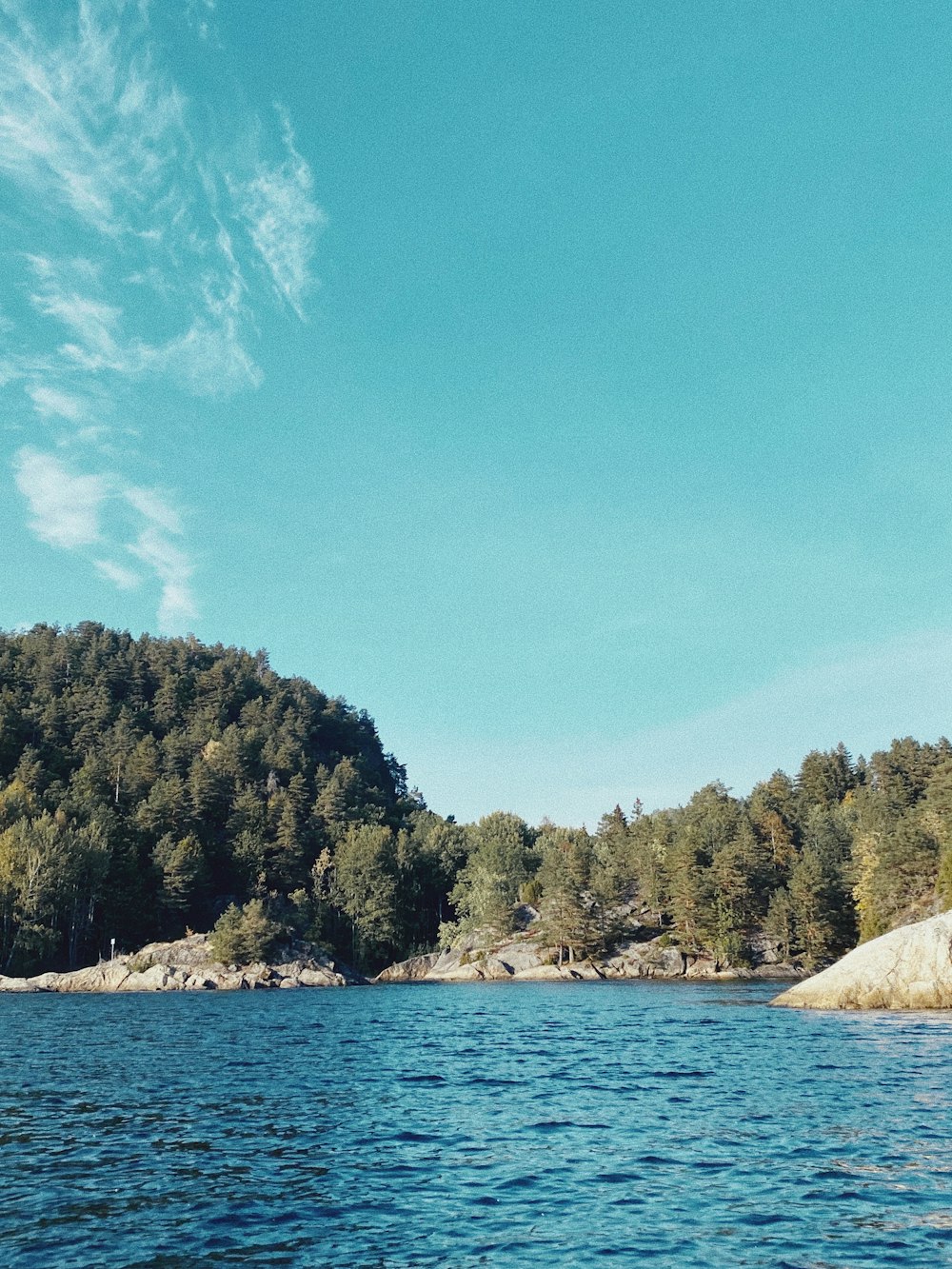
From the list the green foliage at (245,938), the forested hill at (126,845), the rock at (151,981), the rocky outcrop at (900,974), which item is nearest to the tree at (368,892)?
the forested hill at (126,845)

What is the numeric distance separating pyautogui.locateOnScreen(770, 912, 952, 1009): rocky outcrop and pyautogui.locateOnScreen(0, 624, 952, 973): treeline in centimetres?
3303

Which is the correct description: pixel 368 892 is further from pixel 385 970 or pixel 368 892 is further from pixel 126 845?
pixel 126 845

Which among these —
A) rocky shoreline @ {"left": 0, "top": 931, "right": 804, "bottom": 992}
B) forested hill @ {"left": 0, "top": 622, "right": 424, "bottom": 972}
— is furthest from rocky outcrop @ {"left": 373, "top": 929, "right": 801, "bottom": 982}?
forested hill @ {"left": 0, "top": 622, "right": 424, "bottom": 972}

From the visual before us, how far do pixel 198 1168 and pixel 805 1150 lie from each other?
14818 mm

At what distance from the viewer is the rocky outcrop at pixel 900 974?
186ft

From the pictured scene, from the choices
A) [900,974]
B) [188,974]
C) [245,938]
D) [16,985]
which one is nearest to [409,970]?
[245,938]

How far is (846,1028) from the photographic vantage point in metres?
49.5

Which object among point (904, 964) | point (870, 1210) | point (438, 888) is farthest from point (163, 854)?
point (870, 1210)

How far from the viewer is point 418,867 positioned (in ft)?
623

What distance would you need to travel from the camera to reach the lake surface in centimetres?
1670

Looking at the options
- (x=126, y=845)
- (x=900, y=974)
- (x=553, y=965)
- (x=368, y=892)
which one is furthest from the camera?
(x=368, y=892)

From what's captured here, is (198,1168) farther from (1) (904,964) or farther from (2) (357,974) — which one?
(2) (357,974)

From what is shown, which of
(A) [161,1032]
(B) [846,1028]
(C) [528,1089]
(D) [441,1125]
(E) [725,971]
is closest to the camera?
(D) [441,1125]

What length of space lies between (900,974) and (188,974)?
305 ft
